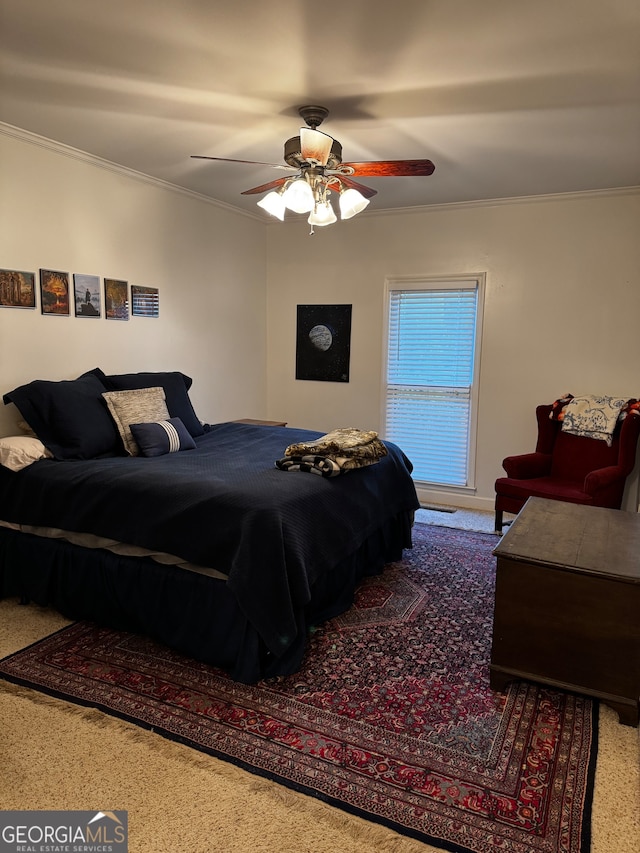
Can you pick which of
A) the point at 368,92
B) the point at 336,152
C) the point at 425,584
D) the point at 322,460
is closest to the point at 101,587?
the point at 322,460

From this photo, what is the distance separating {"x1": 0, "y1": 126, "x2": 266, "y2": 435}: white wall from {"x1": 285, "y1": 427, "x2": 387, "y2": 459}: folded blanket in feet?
5.63

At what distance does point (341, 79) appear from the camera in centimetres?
260

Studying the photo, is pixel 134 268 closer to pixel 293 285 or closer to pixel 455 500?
pixel 293 285

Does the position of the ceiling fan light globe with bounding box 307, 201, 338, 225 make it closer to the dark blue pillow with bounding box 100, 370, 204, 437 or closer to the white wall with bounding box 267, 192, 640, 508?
the dark blue pillow with bounding box 100, 370, 204, 437

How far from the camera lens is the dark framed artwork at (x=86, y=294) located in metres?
→ 3.78

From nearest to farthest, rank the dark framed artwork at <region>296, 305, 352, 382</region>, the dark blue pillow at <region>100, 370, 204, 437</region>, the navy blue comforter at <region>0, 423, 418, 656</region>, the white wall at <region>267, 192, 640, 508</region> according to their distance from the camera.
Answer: the navy blue comforter at <region>0, 423, 418, 656</region> < the dark blue pillow at <region>100, 370, 204, 437</region> < the white wall at <region>267, 192, 640, 508</region> < the dark framed artwork at <region>296, 305, 352, 382</region>

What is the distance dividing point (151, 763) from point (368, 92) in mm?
2944

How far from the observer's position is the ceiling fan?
278cm

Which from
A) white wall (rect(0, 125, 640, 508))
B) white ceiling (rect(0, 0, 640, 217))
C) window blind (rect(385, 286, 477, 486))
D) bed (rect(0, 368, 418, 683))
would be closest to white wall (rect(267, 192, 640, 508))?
white wall (rect(0, 125, 640, 508))

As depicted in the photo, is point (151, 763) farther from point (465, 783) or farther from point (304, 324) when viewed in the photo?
point (304, 324)

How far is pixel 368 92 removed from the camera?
2732 mm

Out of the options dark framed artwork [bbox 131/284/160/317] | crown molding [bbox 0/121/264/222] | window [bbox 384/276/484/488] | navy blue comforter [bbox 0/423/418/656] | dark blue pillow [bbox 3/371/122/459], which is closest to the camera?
navy blue comforter [bbox 0/423/418/656]

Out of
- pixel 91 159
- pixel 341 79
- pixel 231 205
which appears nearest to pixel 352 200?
pixel 341 79

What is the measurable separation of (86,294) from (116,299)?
0.25 meters
